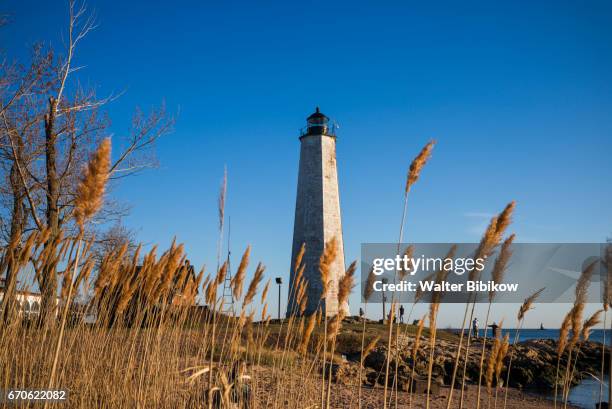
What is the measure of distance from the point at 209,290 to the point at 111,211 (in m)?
9.78

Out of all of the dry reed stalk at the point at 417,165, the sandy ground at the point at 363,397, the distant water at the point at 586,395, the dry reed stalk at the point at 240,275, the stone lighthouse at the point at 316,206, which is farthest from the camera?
the stone lighthouse at the point at 316,206

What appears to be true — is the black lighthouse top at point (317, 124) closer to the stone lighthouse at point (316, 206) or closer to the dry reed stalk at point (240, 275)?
the stone lighthouse at point (316, 206)

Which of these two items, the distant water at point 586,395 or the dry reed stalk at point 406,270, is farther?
the distant water at point 586,395

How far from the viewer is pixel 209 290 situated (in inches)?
155

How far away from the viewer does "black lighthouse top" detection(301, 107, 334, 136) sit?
2630cm

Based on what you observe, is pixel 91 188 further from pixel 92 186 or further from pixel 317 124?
pixel 317 124

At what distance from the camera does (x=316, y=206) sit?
2491 centimetres

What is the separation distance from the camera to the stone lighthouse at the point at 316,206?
24547 mm

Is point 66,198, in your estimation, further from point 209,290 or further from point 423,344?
point 423,344

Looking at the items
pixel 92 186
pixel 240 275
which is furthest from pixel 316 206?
pixel 92 186

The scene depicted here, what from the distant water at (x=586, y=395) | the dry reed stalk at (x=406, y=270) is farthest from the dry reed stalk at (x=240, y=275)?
the distant water at (x=586, y=395)

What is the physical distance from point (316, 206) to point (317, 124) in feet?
15.8

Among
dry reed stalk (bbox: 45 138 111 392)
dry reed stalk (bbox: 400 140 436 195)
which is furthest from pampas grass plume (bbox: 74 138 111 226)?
dry reed stalk (bbox: 400 140 436 195)

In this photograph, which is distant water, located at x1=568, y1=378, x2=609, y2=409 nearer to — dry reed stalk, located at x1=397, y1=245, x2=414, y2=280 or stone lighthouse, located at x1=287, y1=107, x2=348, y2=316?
dry reed stalk, located at x1=397, y1=245, x2=414, y2=280
